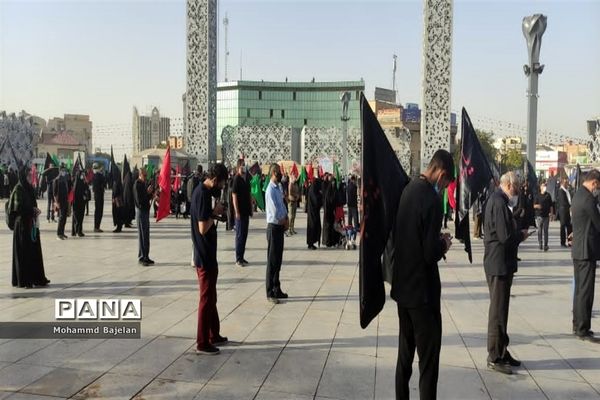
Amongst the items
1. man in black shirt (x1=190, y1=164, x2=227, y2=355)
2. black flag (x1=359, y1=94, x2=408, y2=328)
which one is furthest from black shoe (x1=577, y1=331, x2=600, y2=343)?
man in black shirt (x1=190, y1=164, x2=227, y2=355)

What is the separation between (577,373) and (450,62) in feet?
87.9

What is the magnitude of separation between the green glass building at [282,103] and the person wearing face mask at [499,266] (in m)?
95.4

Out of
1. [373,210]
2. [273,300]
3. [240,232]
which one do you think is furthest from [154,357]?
[240,232]

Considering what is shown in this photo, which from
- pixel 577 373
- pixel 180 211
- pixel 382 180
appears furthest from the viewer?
pixel 180 211

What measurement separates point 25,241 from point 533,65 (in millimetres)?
10157

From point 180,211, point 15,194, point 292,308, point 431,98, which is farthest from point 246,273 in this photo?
point 431,98

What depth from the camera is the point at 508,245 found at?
17.6 ft

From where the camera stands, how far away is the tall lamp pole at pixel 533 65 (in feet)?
36.6

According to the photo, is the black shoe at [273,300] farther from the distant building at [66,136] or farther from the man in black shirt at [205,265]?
the distant building at [66,136]

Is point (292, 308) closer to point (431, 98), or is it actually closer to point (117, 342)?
point (117, 342)

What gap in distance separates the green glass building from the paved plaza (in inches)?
3603

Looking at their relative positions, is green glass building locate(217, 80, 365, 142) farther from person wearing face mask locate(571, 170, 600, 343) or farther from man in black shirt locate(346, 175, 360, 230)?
person wearing face mask locate(571, 170, 600, 343)

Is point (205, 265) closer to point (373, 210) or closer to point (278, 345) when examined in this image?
point (278, 345)

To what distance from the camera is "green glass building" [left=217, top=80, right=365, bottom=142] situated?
101m
